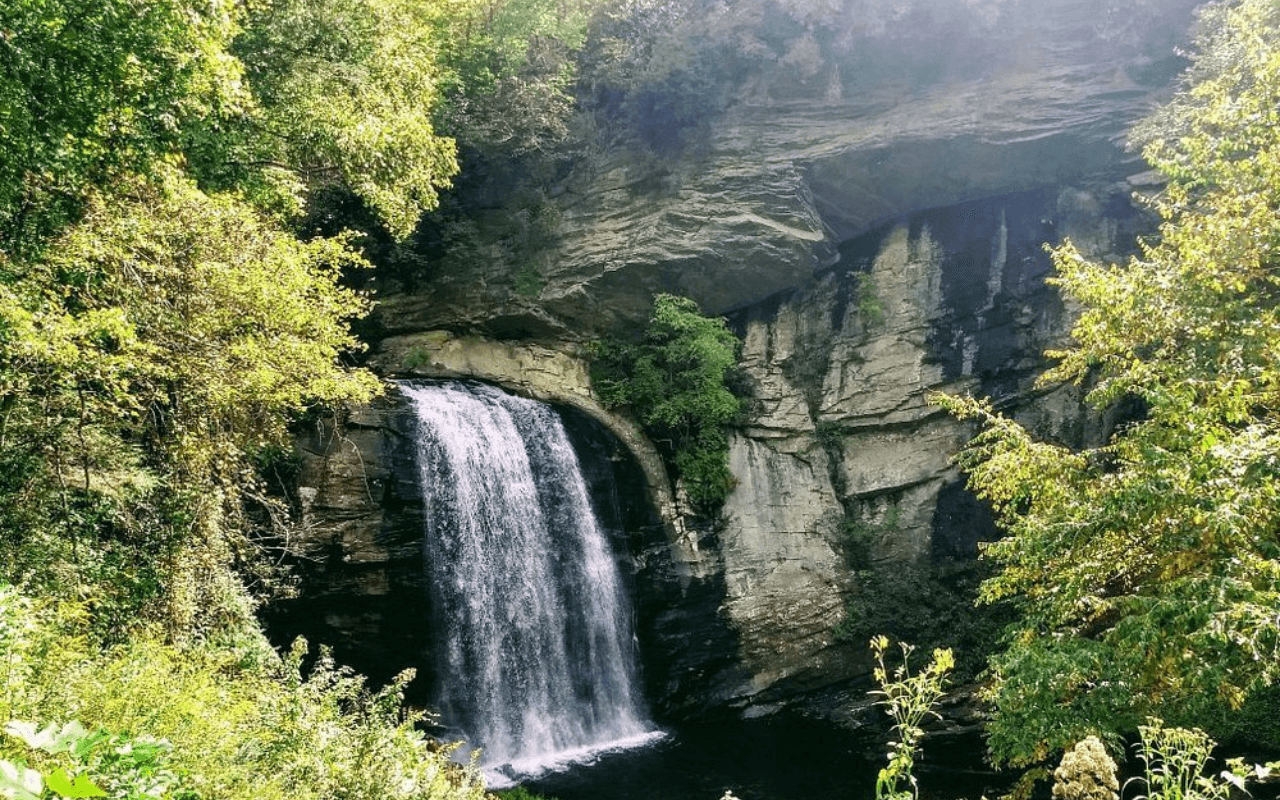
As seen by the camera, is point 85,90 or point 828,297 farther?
point 828,297

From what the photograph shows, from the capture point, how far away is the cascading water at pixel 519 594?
14234mm

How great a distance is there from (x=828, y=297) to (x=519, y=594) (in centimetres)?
1155

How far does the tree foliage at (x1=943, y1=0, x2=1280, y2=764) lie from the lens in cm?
489

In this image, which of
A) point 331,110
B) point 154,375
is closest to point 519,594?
point 154,375

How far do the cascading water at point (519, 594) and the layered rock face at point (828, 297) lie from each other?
2.96 ft

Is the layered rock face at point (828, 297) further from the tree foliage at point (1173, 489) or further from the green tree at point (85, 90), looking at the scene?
the green tree at point (85, 90)

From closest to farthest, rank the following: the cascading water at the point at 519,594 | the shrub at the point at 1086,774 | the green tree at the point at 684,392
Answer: the shrub at the point at 1086,774
the cascading water at the point at 519,594
the green tree at the point at 684,392

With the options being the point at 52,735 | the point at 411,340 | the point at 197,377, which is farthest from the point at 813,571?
the point at 52,735

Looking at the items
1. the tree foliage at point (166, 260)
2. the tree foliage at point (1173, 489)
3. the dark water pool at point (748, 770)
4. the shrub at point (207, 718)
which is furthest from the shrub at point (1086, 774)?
the dark water pool at point (748, 770)

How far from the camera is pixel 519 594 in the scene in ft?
49.1

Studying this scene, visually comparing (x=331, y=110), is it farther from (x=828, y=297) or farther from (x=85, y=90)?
(x=828, y=297)

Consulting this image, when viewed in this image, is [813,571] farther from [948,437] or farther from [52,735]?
[52,735]

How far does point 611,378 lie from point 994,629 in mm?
10471

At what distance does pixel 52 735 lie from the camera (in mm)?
1244
